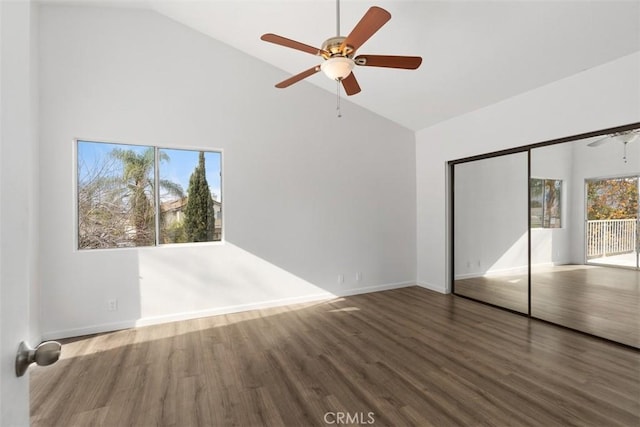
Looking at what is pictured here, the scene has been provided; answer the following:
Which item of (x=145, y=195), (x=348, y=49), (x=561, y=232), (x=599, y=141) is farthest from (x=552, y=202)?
(x=145, y=195)

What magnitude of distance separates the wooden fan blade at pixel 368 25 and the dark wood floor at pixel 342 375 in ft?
8.31

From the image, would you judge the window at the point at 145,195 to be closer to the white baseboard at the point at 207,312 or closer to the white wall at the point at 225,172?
the white wall at the point at 225,172

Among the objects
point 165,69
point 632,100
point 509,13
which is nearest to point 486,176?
point 632,100

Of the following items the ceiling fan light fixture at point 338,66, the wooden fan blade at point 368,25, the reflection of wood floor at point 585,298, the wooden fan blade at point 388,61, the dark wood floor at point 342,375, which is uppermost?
the wooden fan blade at point 368,25

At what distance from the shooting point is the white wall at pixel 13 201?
23.5 inches

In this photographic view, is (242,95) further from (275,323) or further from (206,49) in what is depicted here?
(275,323)

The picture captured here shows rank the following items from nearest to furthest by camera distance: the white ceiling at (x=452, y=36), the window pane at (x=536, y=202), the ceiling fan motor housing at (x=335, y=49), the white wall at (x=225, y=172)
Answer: the ceiling fan motor housing at (x=335, y=49) < the white ceiling at (x=452, y=36) < the white wall at (x=225, y=172) < the window pane at (x=536, y=202)

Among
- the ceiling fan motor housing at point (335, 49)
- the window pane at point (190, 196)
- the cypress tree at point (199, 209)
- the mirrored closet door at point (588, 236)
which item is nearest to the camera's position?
the ceiling fan motor housing at point (335, 49)

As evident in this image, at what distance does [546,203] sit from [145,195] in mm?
4896

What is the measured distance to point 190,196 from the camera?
3934 millimetres

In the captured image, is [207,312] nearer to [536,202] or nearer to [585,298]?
[536,202]

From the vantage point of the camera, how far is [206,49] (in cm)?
392

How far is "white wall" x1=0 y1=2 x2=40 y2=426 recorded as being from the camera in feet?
1.96

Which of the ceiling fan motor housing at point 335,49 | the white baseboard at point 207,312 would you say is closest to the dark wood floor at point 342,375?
the white baseboard at point 207,312
